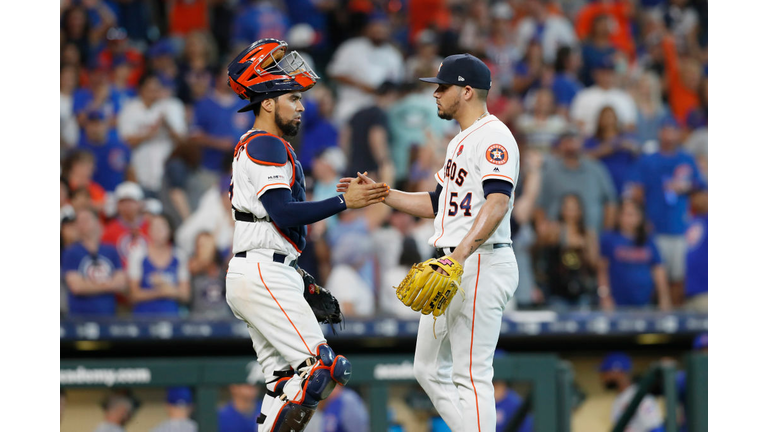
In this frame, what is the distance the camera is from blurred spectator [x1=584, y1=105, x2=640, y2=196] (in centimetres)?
920

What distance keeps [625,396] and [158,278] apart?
3.85 metres

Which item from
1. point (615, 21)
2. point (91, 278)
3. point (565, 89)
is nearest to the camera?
point (91, 278)

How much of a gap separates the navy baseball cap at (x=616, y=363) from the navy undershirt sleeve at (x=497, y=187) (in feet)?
11.3

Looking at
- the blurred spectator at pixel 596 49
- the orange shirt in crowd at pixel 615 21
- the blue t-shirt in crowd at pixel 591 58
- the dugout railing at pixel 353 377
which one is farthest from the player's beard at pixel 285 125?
the orange shirt in crowd at pixel 615 21

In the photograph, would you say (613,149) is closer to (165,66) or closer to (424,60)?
(424,60)

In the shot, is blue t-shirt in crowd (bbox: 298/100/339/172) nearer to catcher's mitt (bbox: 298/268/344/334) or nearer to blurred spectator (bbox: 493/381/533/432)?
blurred spectator (bbox: 493/381/533/432)

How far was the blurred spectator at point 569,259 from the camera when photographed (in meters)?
7.87

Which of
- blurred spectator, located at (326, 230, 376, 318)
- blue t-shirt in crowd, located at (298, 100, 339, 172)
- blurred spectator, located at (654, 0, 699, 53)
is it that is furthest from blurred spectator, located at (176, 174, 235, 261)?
blurred spectator, located at (654, 0, 699, 53)

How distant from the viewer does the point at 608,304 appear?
317 inches

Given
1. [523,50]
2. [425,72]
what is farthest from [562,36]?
[425,72]

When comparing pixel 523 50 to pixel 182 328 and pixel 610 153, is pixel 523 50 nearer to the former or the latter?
pixel 610 153

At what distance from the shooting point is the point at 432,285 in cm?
409

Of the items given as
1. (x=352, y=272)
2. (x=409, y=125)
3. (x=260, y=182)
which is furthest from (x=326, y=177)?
(x=260, y=182)

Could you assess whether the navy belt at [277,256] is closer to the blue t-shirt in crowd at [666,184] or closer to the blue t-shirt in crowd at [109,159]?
the blue t-shirt in crowd at [109,159]
